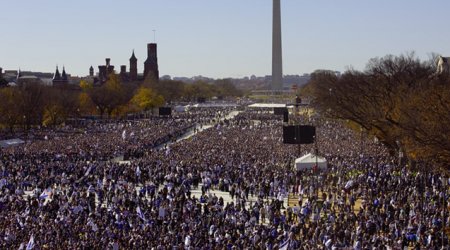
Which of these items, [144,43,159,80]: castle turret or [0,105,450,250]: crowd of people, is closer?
[0,105,450,250]: crowd of people

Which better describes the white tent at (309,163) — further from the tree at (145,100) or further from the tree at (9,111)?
the tree at (145,100)

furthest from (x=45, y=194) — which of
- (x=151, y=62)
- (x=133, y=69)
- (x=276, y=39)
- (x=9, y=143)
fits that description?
(x=151, y=62)

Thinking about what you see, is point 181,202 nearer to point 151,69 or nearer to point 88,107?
point 88,107

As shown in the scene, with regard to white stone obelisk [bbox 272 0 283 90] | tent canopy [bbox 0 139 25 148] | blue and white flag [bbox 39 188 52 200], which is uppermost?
white stone obelisk [bbox 272 0 283 90]

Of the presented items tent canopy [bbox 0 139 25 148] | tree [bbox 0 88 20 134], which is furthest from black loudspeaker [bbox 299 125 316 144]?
tree [bbox 0 88 20 134]

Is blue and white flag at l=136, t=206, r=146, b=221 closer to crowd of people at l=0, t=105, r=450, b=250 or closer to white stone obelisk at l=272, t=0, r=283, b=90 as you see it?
crowd of people at l=0, t=105, r=450, b=250

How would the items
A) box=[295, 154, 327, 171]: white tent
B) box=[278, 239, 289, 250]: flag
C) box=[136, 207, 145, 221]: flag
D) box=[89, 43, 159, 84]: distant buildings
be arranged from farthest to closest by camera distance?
box=[89, 43, 159, 84]: distant buildings < box=[295, 154, 327, 171]: white tent < box=[136, 207, 145, 221]: flag < box=[278, 239, 289, 250]: flag
